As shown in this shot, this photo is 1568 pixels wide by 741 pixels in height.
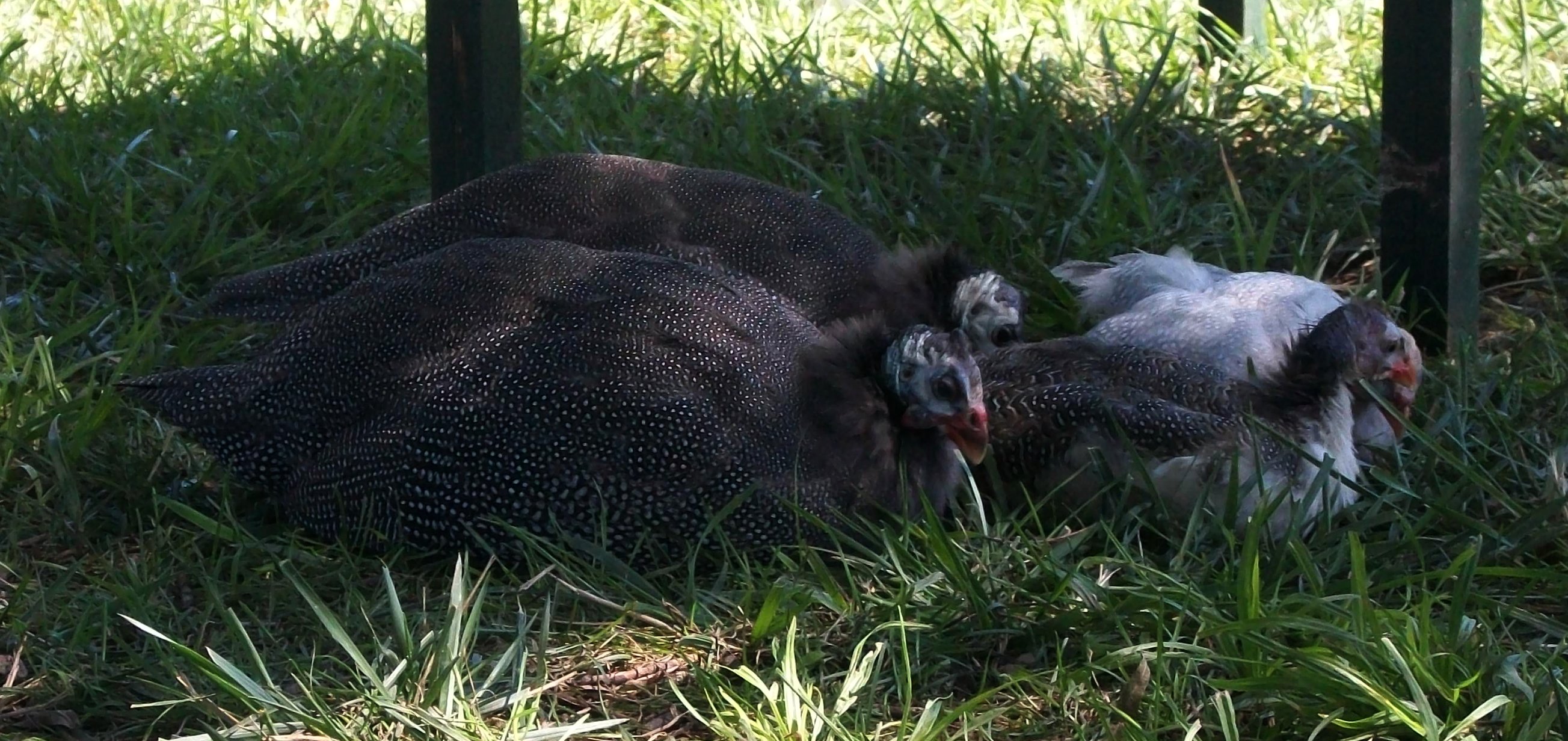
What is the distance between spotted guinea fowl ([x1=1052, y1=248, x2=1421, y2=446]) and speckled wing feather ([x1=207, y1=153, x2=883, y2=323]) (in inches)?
20.2

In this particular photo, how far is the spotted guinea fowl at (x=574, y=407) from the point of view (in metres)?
2.80

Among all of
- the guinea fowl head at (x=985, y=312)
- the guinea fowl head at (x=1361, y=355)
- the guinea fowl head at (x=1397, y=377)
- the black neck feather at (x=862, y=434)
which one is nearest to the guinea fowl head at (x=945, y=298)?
the guinea fowl head at (x=985, y=312)

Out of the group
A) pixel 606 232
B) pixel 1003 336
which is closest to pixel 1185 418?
pixel 1003 336

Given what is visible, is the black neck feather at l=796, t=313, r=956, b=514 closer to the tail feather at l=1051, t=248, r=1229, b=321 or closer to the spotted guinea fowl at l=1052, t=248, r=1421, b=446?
the spotted guinea fowl at l=1052, t=248, r=1421, b=446

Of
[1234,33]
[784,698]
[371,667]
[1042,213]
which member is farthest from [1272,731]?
[1234,33]

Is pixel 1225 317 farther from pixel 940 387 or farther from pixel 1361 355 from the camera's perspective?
pixel 940 387

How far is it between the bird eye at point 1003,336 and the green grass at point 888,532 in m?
0.30

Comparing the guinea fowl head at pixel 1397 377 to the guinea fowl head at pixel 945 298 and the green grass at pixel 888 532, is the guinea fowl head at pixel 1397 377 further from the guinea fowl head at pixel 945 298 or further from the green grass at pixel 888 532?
the guinea fowl head at pixel 945 298

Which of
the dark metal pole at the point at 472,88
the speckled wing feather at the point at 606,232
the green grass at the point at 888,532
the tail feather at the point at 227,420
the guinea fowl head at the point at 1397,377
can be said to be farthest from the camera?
the dark metal pole at the point at 472,88

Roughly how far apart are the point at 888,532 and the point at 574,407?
0.55 meters

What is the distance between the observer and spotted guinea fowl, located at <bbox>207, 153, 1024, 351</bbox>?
3.42 m

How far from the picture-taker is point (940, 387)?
2916mm

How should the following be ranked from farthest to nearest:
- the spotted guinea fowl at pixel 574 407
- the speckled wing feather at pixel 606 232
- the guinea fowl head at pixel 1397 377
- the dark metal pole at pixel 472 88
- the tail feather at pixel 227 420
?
1. the dark metal pole at pixel 472 88
2. the speckled wing feather at pixel 606 232
3. the guinea fowl head at pixel 1397 377
4. the tail feather at pixel 227 420
5. the spotted guinea fowl at pixel 574 407

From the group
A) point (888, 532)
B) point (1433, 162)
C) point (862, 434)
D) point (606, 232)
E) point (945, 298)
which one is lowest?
point (888, 532)
